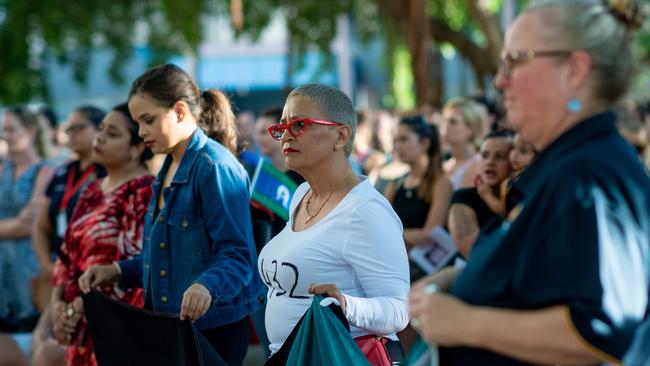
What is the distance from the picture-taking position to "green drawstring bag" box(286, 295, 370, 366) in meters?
3.45

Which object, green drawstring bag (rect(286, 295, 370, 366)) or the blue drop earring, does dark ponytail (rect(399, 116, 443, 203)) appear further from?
the blue drop earring

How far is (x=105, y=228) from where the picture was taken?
5.19m

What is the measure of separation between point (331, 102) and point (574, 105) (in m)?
1.67

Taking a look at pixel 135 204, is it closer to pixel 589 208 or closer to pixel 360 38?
pixel 589 208

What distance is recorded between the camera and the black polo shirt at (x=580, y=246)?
2.18 meters

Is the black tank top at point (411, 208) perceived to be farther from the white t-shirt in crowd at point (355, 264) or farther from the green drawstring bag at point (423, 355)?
the green drawstring bag at point (423, 355)

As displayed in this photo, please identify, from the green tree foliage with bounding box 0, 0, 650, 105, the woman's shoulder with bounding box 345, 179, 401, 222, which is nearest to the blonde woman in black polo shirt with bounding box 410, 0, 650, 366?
the woman's shoulder with bounding box 345, 179, 401, 222

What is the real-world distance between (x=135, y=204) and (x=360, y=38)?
59.9 ft

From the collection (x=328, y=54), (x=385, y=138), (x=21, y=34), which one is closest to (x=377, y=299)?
(x=385, y=138)

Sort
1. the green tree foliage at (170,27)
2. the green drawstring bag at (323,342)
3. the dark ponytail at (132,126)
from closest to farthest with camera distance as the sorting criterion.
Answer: the green drawstring bag at (323,342) < the dark ponytail at (132,126) < the green tree foliage at (170,27)

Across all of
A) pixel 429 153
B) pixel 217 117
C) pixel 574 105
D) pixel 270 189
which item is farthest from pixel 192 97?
pixel 429 153

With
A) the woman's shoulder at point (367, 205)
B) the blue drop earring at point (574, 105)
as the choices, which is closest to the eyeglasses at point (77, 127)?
the woman's shoulder at point (367, 205)

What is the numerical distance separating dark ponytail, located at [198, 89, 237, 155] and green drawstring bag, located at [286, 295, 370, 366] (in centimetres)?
162

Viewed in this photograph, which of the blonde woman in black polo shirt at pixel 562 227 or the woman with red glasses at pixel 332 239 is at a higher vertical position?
the blonde woman in black polo shirt at pixel 562 227
